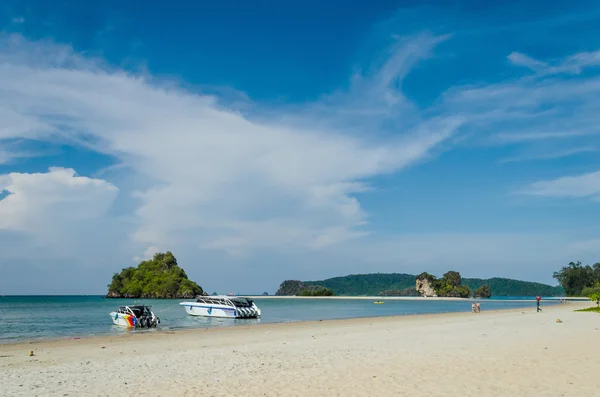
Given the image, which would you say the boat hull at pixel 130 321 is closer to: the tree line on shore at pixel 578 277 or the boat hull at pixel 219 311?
the boat hull at pixel 219 311

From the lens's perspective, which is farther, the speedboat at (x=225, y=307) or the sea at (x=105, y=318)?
the speedboat at (x=225, y=307)

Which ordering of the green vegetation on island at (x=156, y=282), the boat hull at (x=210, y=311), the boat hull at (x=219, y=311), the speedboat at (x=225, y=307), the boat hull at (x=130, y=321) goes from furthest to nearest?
the green vegetation on island at (x=156, y=282) → the boat hull at (x=210, y=311) → the speedboat at (x=225, y=307) → the boat hull at (x=219, y=311) → the boat hull at (x=130, y=321)

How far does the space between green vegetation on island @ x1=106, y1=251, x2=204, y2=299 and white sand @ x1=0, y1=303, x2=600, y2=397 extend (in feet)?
484

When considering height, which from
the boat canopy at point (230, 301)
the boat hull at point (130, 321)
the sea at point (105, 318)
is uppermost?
the boat canopy at point (230, 301)

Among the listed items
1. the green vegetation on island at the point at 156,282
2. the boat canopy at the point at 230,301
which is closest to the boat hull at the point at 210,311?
the boat canopy at the point at 230,301

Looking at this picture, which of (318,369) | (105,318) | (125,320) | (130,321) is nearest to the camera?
(318,369)

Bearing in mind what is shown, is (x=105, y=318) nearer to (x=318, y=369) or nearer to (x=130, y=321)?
(x=130, y=321)

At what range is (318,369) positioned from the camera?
14.8 m

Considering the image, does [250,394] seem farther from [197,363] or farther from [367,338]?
[367,338]

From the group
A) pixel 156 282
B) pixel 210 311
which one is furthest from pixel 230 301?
pixel 156 282

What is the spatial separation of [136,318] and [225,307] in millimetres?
13892

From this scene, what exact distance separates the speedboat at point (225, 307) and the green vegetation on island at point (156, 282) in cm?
11327

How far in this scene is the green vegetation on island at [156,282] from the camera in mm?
165375

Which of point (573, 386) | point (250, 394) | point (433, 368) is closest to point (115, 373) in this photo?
point (250, 394)
